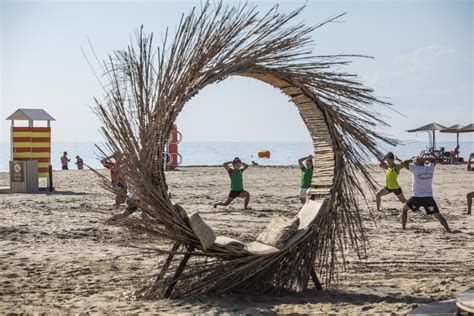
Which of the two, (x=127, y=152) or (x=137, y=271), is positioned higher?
(x=127, y=152)

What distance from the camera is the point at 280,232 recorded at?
21.9 feet

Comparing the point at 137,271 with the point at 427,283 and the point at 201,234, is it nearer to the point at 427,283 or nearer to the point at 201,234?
the point at 201,234

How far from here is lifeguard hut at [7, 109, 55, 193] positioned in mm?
19844

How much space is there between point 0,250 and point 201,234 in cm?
432

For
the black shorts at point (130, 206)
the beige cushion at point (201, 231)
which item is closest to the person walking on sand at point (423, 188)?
the black shorts at point (130, 206)

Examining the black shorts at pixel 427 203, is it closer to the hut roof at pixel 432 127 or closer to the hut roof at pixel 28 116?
the hut roof at pixel 28 116

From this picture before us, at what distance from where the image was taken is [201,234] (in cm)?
619

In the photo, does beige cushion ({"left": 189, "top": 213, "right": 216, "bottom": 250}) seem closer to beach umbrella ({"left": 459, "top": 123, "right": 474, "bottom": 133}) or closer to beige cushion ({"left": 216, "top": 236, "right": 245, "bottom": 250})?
beige cushion ({"left": 216, "top": 236, "right": 245, "bottom": 250})

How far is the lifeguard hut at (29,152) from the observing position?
19844 millimetres

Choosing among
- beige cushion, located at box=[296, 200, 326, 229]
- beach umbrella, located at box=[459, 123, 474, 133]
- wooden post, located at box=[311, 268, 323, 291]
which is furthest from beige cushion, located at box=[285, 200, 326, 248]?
beach umbrella, located at box=[459, 123, 474, 133]

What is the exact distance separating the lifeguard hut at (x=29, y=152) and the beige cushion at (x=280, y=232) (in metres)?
14.3

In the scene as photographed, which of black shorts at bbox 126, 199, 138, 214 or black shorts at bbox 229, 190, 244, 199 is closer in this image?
black shorts at bbox 126, 199, 138, 214

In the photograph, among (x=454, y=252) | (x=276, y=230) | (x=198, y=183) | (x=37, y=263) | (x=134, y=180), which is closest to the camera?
(x=134, y=180)

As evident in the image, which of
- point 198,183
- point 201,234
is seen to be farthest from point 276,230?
point 198,183
